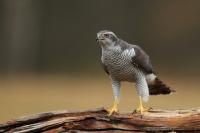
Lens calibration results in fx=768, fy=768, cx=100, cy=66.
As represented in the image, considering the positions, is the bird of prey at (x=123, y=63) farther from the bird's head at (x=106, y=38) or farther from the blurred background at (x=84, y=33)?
the blurred background at (x=84, y=33)

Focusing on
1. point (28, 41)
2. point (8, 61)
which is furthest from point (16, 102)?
point (28, 41)

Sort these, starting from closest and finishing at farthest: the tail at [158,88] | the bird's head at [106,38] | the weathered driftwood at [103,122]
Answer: the weathered driftwood at [103,122]
the bird's head at [106,38]
the tail at [158,88]

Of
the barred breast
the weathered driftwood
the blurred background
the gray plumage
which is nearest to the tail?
the gray plumage

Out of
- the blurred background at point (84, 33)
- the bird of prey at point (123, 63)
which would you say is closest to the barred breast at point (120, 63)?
the bird of prey at point (123, 63)

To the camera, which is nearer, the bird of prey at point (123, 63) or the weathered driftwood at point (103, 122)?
the weathered driftwood at point (103, 122)

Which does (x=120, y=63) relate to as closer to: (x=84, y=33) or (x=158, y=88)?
(x=158, y=88)

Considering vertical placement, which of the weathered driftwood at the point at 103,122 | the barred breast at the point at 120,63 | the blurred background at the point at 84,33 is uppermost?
the blurred background at the point at 84,33

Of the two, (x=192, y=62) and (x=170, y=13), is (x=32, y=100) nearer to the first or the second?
Answer: (x=192, y=62)

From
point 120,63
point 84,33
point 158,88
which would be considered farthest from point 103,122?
point 84,33
